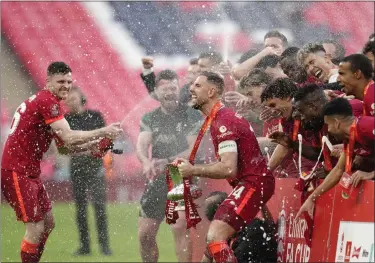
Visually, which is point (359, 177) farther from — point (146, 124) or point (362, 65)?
point (146, 124)

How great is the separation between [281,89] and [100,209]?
607cm

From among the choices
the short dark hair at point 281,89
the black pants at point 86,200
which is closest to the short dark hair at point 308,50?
the short dark hair at point 281,89

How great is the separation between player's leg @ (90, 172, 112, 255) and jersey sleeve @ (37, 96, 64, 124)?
13.9 ft

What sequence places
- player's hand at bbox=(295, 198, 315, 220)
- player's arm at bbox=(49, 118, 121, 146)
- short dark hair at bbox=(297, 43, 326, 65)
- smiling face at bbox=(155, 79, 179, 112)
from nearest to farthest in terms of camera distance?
player's hand at bbox=(295, 198, 315, 220) → short dark hair at bbox=(297, 43, 326, 65) → player's arm at bbox=(49, 118, 121, 146) → smiling face at bbox=(155, 79, 179, 112)

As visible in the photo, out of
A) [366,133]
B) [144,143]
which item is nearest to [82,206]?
[144,143]

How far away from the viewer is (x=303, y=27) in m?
17.6

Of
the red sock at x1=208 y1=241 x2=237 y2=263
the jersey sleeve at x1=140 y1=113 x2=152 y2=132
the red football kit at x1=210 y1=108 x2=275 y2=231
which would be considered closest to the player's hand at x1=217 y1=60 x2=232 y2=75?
the jersey sleeve at x1=140 y1=113 x2=152 y2=132

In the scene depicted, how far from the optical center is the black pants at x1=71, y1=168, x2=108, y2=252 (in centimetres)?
1320

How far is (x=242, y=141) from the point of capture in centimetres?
772

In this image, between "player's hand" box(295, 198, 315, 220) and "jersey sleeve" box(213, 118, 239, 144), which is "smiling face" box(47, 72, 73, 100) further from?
"player's hand" box(295, 198, 315, 220)

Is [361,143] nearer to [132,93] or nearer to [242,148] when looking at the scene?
[242,148]

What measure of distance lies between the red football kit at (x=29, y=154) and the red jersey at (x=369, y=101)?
136 inches

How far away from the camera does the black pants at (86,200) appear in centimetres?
1320

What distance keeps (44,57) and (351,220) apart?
40.3 ft
